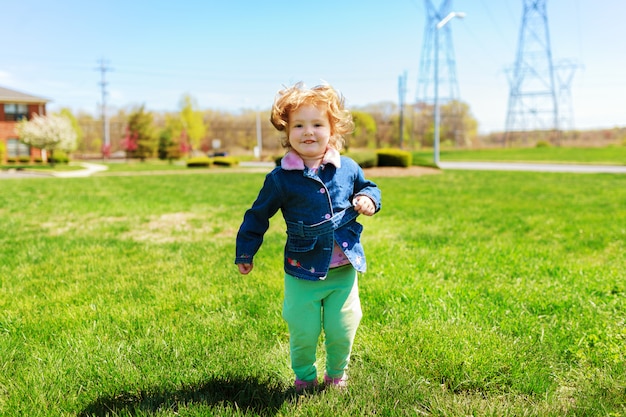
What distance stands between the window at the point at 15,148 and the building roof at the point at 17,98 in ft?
10.8

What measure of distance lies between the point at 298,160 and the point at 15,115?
4540cm

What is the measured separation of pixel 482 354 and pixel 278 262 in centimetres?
271

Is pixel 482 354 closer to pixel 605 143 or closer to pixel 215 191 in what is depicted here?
pixel 215 191

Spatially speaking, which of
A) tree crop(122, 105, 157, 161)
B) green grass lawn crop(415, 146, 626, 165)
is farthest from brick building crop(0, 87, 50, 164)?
green grass lawn crop(415, 146, 626, 165)

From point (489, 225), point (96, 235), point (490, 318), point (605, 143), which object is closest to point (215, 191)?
point (96, 235)

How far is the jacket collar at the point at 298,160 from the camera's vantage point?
7.66 feet

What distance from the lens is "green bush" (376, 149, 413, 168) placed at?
21.5 meters

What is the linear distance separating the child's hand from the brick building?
144 ft

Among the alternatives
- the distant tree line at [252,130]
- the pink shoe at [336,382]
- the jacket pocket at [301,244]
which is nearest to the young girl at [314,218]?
the jacket pocket at [301,244]

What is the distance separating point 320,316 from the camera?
8.11 ft

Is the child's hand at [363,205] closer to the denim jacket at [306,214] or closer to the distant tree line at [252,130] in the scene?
the denim jacket at [306,214]

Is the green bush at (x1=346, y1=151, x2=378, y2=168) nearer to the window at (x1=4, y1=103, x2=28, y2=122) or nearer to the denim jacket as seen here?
the denim jacket

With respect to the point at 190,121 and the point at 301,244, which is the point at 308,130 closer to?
the point at 301,244

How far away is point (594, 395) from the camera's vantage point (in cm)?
243
